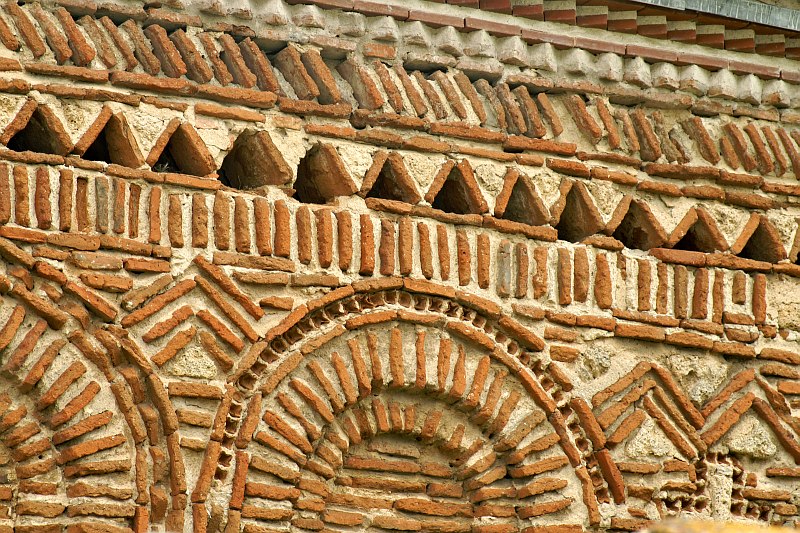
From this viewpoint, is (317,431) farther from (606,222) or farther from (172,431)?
(606,222)

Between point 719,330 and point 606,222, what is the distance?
694 millimetres

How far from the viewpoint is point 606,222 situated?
6656 millimetres

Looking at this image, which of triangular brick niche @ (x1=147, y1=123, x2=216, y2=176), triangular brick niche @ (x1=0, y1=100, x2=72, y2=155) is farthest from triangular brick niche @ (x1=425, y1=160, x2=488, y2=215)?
triangular brick niche @ (x1=0, y1=100, x2=72, y2=155)

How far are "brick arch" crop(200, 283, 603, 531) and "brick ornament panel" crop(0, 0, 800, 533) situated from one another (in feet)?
0.04

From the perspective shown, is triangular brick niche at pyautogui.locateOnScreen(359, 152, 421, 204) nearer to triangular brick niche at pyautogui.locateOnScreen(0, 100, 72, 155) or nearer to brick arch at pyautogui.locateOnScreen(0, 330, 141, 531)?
triangular brick niche at pyautogui.locateOnScreen(0, 100, 72, 155)

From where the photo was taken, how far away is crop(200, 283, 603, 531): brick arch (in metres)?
5.88

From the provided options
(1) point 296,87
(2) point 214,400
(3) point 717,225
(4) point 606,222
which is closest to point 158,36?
(1) point 296,87

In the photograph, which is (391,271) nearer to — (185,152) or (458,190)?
(458,190)

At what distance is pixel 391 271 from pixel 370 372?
43cm

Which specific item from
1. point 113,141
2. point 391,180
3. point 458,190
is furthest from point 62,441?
point 458,190

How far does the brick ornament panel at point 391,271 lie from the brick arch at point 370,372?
0.5 inches

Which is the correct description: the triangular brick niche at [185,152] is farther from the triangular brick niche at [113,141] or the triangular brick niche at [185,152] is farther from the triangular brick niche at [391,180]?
the triangular brick niche at [391,180]

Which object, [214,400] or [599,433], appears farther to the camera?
[599,433]

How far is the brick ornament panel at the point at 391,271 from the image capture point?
5715 millimetres
